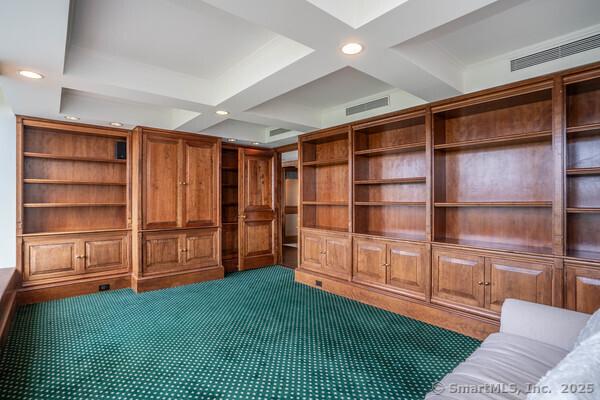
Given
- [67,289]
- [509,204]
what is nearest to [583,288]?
[509,204]

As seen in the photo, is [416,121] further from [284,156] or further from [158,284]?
[158,284]

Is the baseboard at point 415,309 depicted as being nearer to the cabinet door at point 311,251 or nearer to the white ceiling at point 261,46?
the cabinet door at point 311,251

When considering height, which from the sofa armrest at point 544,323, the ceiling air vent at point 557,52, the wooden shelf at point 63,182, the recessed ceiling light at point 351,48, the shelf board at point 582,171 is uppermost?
the ceiling air vent at point 557,52

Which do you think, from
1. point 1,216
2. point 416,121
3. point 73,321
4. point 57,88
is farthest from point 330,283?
point 1,216

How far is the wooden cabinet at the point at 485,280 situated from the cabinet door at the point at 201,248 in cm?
334

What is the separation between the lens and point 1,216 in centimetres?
389

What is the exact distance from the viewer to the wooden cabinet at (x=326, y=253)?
13.8 feet

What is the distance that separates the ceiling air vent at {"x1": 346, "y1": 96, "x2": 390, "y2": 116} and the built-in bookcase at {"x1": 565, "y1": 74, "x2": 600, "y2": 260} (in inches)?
68.8

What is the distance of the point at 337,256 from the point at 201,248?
217 centimetres

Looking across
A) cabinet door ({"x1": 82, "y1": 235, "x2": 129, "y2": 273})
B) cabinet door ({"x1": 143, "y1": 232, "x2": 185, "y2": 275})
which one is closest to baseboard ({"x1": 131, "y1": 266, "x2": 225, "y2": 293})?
cabinet door ({"x1": 143, "y1": 232, "x2": 185, "y2": 275})

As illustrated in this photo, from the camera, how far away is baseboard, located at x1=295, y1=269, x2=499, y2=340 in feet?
9.45

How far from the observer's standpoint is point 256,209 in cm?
584

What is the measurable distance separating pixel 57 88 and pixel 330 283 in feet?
12.3

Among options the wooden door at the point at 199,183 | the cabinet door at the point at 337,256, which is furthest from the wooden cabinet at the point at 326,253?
the wooden door at the point at 199,183
